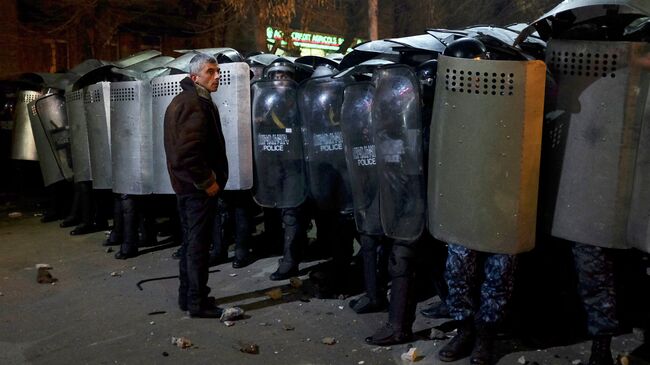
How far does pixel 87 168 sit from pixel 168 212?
66.0 inches

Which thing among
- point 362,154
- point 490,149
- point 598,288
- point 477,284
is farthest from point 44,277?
point 598,288

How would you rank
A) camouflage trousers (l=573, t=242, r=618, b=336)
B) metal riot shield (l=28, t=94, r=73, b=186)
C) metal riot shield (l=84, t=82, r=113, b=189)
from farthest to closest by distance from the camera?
metal riot shield (l=28, t=94, r=73, b=186) → metal riot shield (l=84, t=82, r=113, b=189) → camouflage trousers (l=573, t=242, r=618, b=336)

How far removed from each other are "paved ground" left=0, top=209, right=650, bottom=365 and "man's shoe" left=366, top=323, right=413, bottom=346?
5 centimetres

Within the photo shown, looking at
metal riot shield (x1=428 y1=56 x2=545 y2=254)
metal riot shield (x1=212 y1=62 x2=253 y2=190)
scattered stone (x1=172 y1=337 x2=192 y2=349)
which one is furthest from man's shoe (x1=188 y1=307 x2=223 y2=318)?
A: metal riot shield (x1=428 y1=56 x2=545 y2=254)

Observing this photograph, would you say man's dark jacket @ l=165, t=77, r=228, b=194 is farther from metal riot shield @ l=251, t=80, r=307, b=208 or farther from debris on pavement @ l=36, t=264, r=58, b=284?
debris on pavement @ l=36, t=264, r=58, b=284

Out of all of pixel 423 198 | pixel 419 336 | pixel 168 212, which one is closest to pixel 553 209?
pixel 423 198

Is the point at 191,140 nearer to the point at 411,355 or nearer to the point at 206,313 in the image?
the point at 206,313

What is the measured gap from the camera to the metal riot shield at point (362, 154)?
445 centimetres

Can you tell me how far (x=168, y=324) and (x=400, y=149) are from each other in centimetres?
228

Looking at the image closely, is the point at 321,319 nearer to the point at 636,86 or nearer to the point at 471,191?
the point at 471,191

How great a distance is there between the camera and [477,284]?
154 inches

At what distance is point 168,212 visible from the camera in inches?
351

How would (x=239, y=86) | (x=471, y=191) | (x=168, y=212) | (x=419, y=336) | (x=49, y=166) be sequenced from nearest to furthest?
(x=471, y=191), (x=419, y=336), (x=239, y=86), (x=49, y=166), (x=168, y=212)

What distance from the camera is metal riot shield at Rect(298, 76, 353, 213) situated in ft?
17.0
